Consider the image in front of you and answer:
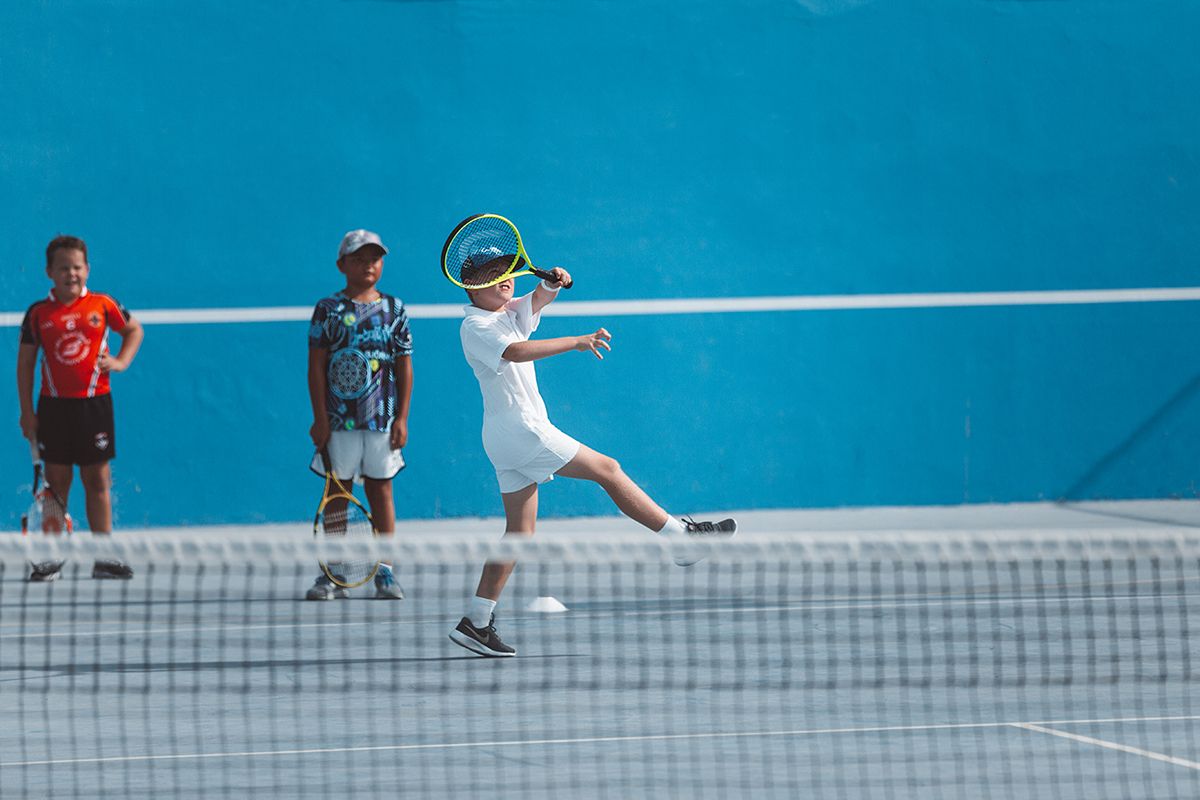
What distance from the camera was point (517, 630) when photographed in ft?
24.8

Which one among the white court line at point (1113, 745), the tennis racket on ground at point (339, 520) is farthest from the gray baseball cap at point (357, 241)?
the white court line at point (1113, 745)

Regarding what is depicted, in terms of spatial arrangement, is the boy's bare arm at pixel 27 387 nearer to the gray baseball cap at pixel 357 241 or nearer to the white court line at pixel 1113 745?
the gray baseball cap at pixel 357 241

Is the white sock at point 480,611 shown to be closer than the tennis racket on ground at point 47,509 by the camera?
Yes

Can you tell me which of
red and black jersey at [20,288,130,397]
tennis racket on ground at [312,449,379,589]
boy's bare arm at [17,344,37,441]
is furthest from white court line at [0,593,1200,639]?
red and black jersey at [20,288,130,397]

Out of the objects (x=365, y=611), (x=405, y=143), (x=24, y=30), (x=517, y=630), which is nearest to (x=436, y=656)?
(x=517, y=630)

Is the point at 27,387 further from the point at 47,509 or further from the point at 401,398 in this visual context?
the point at 401,398

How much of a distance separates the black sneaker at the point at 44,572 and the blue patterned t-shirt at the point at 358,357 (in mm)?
1768

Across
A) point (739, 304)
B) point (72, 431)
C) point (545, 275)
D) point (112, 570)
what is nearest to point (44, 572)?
point (112, 570)

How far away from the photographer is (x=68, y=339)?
9008 mm

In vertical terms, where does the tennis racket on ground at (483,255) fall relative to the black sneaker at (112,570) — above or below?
above

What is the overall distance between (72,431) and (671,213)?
4.02 m

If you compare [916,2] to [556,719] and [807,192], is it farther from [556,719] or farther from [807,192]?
[556,719]

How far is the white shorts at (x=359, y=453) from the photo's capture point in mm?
8250

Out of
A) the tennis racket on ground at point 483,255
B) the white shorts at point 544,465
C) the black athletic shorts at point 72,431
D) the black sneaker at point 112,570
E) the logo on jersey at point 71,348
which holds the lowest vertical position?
the white shorts at point 544,465
